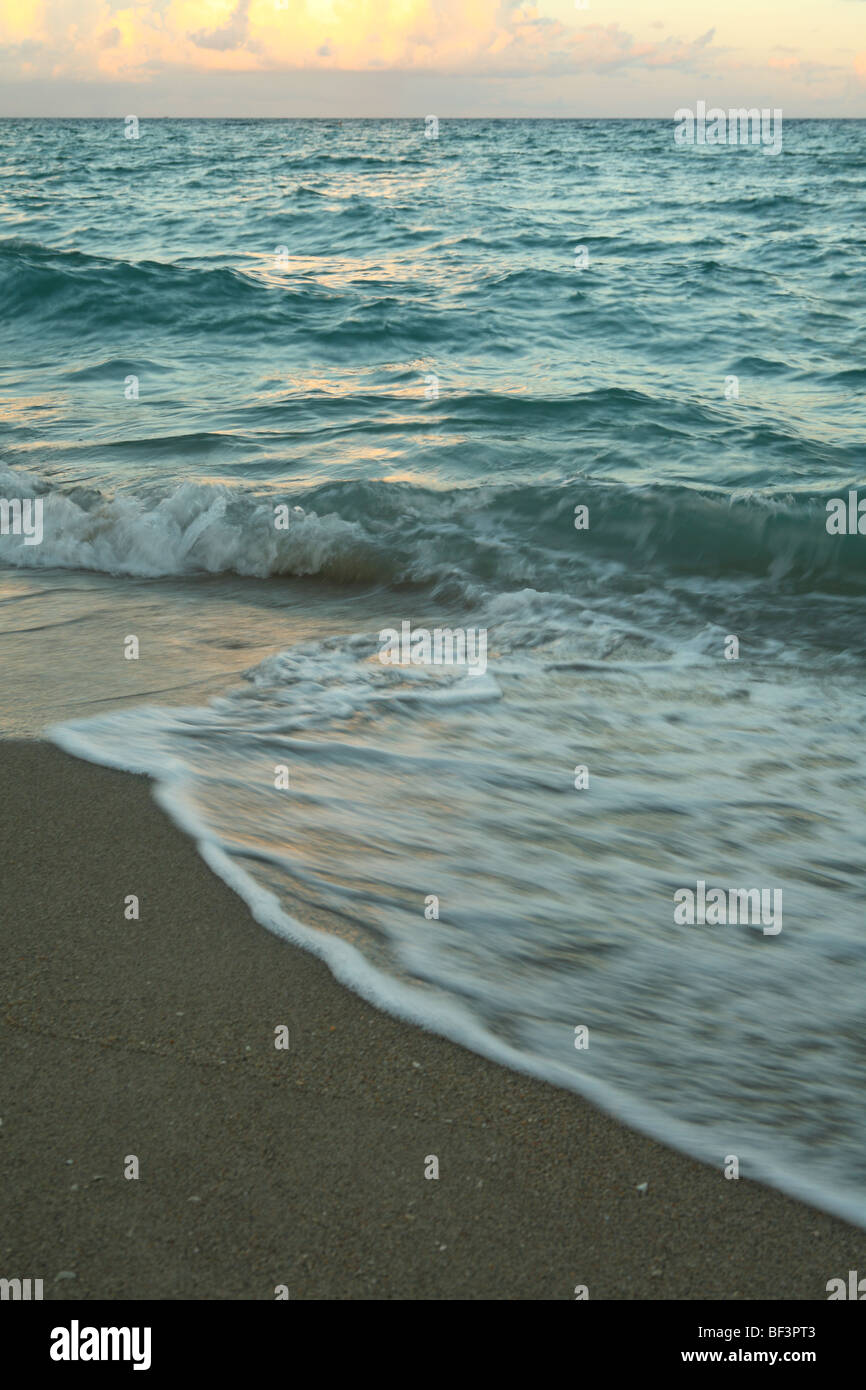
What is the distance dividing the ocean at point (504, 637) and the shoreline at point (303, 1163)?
125 millimetres

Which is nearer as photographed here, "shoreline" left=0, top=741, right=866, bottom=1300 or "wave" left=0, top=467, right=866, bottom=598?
"shoreline" left=0, top=741, right=866, bottom=1300

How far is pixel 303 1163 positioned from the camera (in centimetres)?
200

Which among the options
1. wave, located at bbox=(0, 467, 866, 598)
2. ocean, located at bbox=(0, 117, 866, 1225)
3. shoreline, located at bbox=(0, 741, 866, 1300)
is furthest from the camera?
wave, located at bbox=(0, 467, 866, 598)

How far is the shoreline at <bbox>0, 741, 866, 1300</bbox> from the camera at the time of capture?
182 centimetres

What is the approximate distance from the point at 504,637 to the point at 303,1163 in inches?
121

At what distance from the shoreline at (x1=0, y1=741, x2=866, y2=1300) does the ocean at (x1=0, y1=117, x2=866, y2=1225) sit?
12 cm

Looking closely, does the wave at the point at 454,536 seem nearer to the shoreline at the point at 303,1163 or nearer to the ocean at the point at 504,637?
the ocean at the point at 504,637

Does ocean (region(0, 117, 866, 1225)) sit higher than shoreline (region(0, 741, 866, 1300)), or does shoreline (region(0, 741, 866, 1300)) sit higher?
ocean (region(0, 117, 866, 1225))

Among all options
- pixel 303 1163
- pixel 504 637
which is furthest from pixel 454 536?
pixel 303 1163

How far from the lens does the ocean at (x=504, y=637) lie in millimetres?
2525

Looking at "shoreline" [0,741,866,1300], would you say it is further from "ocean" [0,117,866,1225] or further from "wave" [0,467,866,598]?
"wave" [0,467,866,598]

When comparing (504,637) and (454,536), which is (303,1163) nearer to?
(504,637)

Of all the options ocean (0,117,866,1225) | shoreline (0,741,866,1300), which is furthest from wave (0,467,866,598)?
shoreline (0,741,866,1300)

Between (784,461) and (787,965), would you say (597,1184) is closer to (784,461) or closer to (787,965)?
(787,965)
